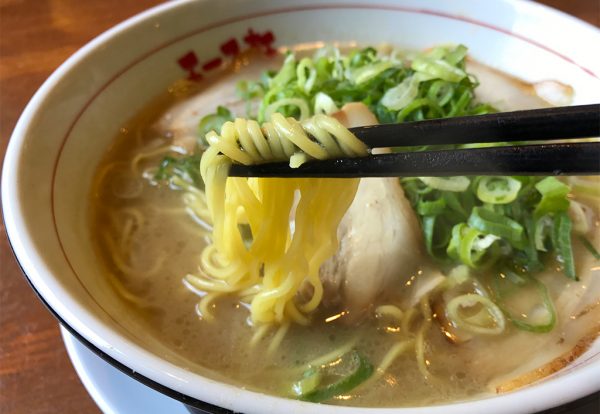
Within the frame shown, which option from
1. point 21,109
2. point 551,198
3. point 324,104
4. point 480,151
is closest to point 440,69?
point 324,104

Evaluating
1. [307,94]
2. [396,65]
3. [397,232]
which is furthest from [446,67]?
[397,232]

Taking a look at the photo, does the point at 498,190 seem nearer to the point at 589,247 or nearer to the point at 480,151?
the point at 589,247

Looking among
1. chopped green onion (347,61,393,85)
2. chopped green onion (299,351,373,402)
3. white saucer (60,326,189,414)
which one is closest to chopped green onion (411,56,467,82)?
chopped green onion (347,61,393,85)

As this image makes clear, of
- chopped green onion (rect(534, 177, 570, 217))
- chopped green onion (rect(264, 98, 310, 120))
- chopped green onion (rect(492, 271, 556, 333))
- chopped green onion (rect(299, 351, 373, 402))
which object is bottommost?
chopped green onion (rect(299, 351, 373, 402))

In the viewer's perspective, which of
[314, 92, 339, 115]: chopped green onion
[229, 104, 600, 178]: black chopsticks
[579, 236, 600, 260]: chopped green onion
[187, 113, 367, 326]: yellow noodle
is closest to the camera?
[229, 104, 600, 178]: black chopsticks

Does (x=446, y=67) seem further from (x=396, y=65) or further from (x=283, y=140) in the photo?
(x=283, y=140)

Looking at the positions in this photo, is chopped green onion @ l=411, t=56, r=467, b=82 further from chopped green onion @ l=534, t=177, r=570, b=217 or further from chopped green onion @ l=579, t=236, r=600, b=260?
chopped green onion @ l=579, t=236, r=600, b=260
